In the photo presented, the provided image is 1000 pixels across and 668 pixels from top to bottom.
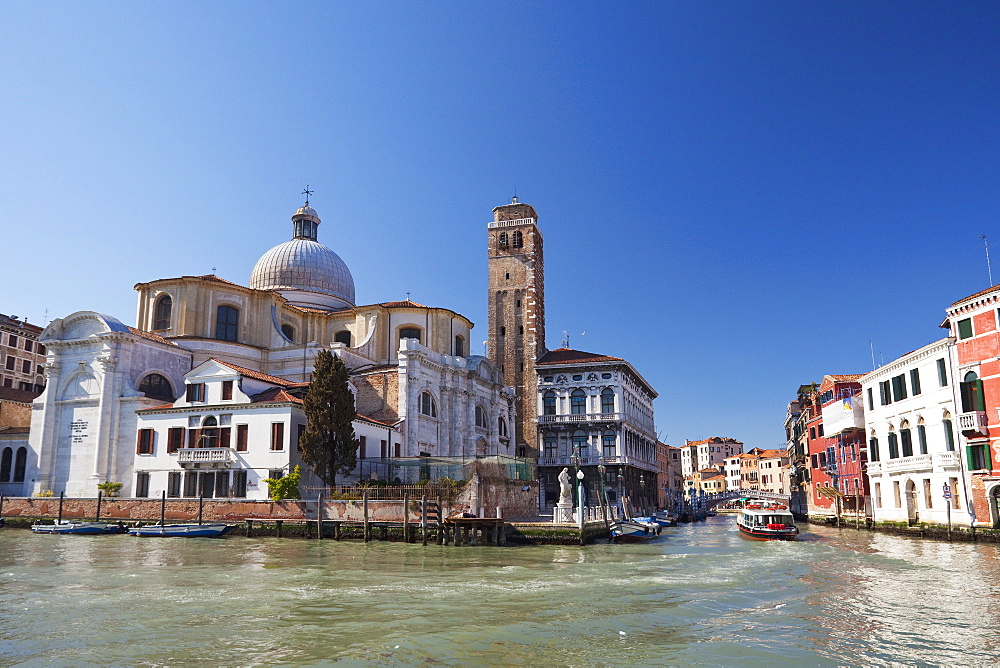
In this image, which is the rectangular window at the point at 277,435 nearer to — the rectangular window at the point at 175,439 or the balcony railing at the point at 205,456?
the balcony railing at the point at 205,456

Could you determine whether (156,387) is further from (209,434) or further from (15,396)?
(15,396)

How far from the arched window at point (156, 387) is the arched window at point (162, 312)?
4043 mm

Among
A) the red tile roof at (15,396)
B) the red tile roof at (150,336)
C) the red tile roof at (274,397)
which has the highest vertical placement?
the red tile roof at (150,336)

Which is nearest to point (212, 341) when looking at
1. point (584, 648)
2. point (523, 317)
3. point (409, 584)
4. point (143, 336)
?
point (143, 336)

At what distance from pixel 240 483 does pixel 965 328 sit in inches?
1156

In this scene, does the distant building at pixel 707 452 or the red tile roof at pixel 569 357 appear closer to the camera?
the red tile roof at pixel 569 357

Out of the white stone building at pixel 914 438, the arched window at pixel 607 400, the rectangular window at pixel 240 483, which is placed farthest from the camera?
the arched window at pixel 607 400

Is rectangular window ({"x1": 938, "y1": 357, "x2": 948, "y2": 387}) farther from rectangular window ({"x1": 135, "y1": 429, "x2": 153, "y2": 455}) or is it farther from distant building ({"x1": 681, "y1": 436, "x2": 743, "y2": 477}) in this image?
distant building ({"x1": 681, "y1": 436, "x2": 743, "y2": 477})

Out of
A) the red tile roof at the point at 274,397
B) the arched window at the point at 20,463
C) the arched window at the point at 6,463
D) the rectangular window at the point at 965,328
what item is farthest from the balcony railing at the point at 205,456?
the rectangular window at the point at 965,328

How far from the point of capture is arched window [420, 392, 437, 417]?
41781 millimetres

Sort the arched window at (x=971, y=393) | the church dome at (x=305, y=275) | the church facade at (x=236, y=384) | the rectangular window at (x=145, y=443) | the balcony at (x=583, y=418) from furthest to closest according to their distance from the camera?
the balcony at (x=583, y=418) < the church dome at (x=305, y=275) < the rectangular window at (x=145, y=443) < the church facade at (x=236, y=384) < the arched window at (x=971, y=393)

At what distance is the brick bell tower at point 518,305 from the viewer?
55406 millimetres

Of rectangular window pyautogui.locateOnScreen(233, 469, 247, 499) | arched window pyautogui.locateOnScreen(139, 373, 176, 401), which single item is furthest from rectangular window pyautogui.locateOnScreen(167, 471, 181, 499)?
arched window pyautogui.locateOnScreen(139, 373, 176, 401)

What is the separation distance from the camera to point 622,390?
54156 millimetres
